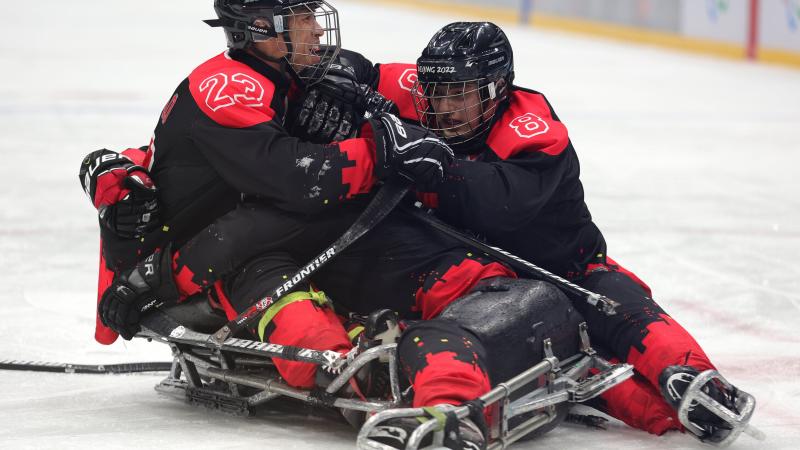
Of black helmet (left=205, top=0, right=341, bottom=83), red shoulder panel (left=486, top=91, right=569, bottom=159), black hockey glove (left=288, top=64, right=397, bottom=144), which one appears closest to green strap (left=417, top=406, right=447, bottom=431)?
red shoulder panel (left=486, top=91, right=569, bottom=159)

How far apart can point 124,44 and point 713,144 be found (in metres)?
7.81

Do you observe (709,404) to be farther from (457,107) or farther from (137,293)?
(137,293)

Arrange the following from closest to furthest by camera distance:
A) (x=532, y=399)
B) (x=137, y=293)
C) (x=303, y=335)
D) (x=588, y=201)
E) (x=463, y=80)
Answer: (x=532, y=399) < (x=303, y=335) < (x=137, y=293) < (x=463, y=80) < (x=588, y=201)

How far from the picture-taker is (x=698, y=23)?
14.1 meters

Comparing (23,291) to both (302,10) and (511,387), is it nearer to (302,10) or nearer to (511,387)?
(302,10)

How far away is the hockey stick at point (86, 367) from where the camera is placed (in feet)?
13.8

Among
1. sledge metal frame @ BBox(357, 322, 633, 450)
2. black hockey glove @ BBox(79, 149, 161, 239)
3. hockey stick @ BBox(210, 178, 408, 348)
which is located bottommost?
sledge metal frame @ BBox(357, 322, 633, 450)

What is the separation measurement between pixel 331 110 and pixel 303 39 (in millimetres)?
223

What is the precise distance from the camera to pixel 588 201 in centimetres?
716

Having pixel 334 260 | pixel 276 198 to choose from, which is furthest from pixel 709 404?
pixel 276 198

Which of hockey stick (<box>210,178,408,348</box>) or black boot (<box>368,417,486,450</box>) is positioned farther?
hockey stick (<box>210,178,408,348</box>)

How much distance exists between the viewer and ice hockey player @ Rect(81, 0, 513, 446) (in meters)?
3.60

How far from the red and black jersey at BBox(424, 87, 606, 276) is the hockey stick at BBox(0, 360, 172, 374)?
3.65 ft

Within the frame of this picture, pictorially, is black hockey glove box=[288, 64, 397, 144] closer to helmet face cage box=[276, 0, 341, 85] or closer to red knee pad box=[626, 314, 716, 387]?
helmet face cage box=[276, 0, 341, 85]
